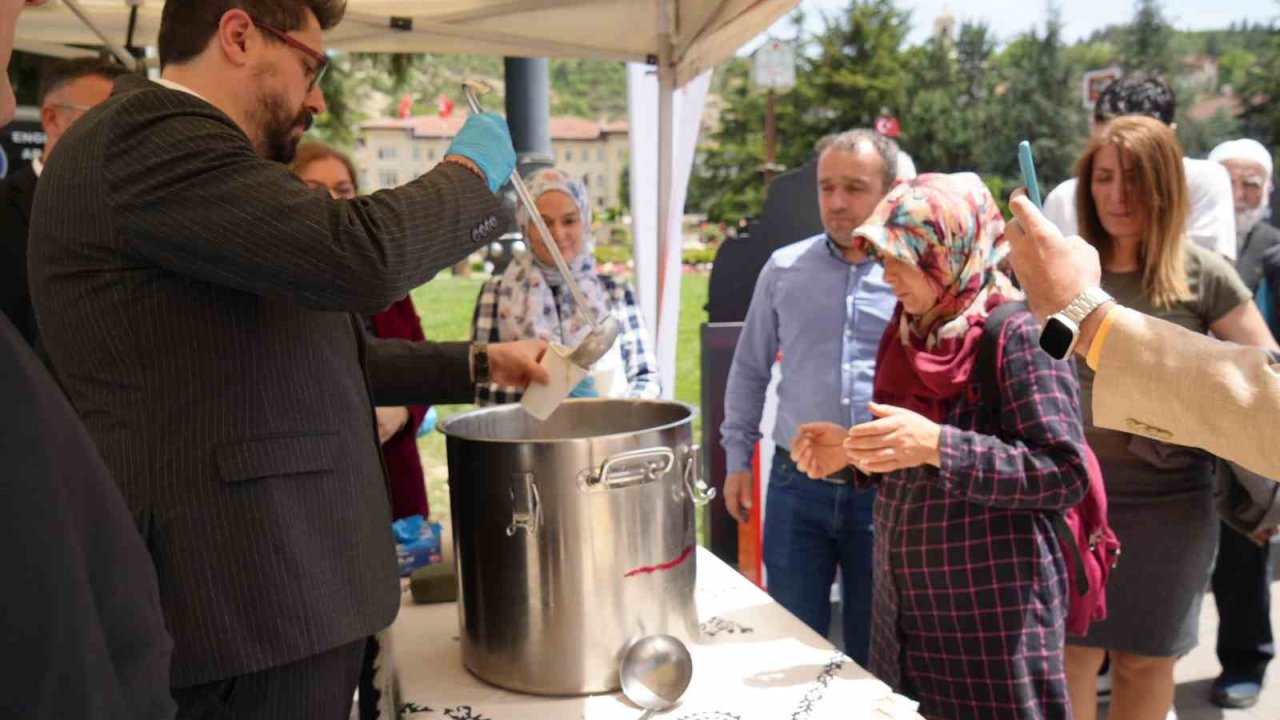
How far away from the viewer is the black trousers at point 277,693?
1.19 m

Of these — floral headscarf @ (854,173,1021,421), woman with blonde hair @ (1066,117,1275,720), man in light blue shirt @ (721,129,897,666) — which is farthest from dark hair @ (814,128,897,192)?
floral headscarf @ (854,173,1021,421)

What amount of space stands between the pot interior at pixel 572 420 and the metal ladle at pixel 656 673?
377mm

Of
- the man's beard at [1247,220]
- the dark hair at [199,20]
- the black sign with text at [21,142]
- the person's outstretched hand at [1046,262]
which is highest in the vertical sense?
the black sign with text at [21,142]

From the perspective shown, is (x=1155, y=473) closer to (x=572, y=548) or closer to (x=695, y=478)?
(x=695, y=478)

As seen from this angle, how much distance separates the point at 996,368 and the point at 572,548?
767 mm

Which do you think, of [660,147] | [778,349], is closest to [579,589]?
[778,349]

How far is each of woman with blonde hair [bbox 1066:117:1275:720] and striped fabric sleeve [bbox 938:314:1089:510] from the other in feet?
2.68

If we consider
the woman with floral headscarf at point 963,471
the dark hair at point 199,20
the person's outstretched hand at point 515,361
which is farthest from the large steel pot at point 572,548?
the dark hair at point 199,20

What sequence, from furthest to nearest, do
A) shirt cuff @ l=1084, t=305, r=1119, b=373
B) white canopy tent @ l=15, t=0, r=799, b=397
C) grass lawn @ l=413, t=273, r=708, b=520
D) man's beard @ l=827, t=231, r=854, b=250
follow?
grass lawn @ l=413, t=273, r=708, b=520
white canopy tent @ l=15, t=0, r=799, b=397
man's beard @ l=827, t=231, r=854, b=250
shirt cuff @ l=1084, t=305, r=1119, b=373

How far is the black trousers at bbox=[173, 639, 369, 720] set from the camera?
119 cm

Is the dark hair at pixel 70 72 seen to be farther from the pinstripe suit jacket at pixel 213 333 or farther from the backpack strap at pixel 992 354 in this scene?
the backpack strap at pixel 992 354

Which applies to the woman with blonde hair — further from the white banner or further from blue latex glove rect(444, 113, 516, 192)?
blue latex glove rect(444, 113, 516, 192)

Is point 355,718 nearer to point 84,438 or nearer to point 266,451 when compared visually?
point 266,451

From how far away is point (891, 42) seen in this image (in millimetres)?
32500
